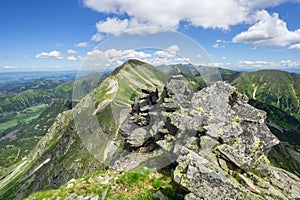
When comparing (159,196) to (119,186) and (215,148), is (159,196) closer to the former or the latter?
(119,186)

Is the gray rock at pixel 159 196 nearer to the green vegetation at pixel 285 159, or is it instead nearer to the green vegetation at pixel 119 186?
the green vegetation at pixel 119 186

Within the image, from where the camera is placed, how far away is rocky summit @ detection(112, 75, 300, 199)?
10469 mm

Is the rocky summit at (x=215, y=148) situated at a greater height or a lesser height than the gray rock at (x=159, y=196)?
greater

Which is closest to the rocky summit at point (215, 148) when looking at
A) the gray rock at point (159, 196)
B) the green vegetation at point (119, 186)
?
the green vegetation at point (119, 186)

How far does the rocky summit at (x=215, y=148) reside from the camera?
10469mm

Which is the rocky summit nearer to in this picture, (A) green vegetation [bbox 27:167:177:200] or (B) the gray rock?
(A) green vegetation [bbox 27:167:177:200]

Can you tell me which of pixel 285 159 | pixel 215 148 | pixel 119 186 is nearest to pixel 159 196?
pixel 119 186

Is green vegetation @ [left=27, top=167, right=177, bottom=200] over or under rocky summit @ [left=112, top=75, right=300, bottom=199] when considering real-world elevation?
under

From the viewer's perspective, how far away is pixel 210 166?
37.5ft

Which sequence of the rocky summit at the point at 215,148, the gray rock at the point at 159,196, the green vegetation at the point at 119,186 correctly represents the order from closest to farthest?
the rocky summit at the point at 215,148 → the gray rock at the point at 159,196 → the green vegetation at the point at 119,186

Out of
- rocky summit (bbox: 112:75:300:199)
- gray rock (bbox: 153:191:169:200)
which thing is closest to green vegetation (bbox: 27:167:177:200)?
gray rock (bbox: 153:191:169:200)

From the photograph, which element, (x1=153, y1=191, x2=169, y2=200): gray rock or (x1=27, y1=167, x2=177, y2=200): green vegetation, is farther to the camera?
(x1=27, y1=167, x2=177, y2=200): green vegetation

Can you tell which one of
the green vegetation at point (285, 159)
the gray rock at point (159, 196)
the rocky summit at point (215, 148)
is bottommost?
the green vegetation at point (285, 159)

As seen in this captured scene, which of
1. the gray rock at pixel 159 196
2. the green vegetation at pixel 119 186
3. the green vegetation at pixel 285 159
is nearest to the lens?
the gray rock at pixel 159 196
